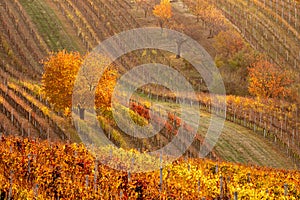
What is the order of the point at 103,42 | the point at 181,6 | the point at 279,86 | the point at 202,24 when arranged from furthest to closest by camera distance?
the point at 181,6, the point at 202,24, the point at 103,42, the point at 279,86

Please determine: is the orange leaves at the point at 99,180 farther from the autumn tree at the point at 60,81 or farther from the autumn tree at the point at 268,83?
the autumn tree at the point at 268,83

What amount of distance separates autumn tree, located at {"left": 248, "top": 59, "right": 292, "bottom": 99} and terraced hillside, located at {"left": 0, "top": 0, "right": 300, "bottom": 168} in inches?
410

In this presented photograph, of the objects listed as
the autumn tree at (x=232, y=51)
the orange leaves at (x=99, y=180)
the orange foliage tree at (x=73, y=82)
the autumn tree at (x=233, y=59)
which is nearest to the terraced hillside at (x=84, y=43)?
the autumn tree at (x=232, y=51)

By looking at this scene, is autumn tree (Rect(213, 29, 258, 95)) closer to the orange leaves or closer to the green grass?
the green grass

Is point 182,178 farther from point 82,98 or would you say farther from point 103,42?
point 103,42

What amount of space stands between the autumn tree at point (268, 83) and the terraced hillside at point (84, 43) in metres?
10.4

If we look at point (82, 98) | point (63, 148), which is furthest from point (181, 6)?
point (63, 148)

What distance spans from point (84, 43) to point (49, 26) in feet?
24.3

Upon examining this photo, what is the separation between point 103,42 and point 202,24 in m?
28.1

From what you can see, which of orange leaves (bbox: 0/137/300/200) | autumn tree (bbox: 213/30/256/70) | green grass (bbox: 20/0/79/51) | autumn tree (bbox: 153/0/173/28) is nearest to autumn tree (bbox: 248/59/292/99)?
autumn tree (bbox: 213/30/256/70)

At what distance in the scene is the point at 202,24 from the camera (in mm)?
113688

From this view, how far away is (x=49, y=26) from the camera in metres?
92.6

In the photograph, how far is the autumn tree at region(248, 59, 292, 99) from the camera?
8381 centimetres

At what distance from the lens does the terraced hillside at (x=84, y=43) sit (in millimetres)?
50719
